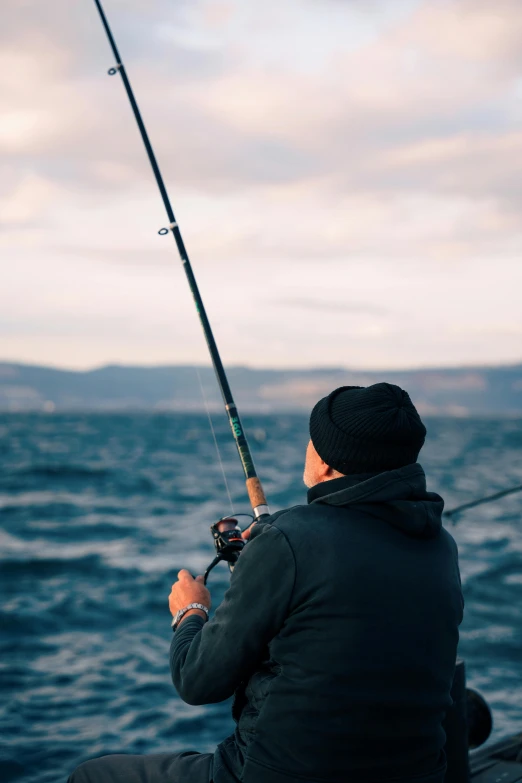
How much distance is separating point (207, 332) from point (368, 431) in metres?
1.96

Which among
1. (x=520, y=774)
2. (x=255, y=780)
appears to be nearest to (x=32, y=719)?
(x=520, y=774)

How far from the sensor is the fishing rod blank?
11.2ft

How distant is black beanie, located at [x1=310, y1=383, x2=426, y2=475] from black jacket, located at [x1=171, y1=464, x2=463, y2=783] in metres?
0.05

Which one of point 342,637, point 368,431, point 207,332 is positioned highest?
point 207,332

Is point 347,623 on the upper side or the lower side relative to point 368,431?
lower

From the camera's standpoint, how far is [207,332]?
12.7 feet

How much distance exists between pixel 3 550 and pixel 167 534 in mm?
3050

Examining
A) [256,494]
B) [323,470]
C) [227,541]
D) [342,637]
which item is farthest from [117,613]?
[342,637]

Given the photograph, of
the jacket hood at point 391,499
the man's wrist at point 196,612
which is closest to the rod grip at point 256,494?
the man's wrist at point 196,612

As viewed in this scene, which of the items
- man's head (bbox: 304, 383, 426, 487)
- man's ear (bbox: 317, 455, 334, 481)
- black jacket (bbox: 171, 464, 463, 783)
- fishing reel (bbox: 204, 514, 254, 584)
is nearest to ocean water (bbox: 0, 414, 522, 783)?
fishing reel (bbox: 204, 514, 254, 584)

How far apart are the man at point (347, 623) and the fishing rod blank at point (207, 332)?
1203 mm

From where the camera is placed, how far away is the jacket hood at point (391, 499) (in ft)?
6.51

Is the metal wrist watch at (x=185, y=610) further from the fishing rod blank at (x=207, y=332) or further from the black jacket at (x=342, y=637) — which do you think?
the fishing rod blank at (x=207, y=332)

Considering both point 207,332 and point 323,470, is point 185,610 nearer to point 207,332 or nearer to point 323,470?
point 323,470
